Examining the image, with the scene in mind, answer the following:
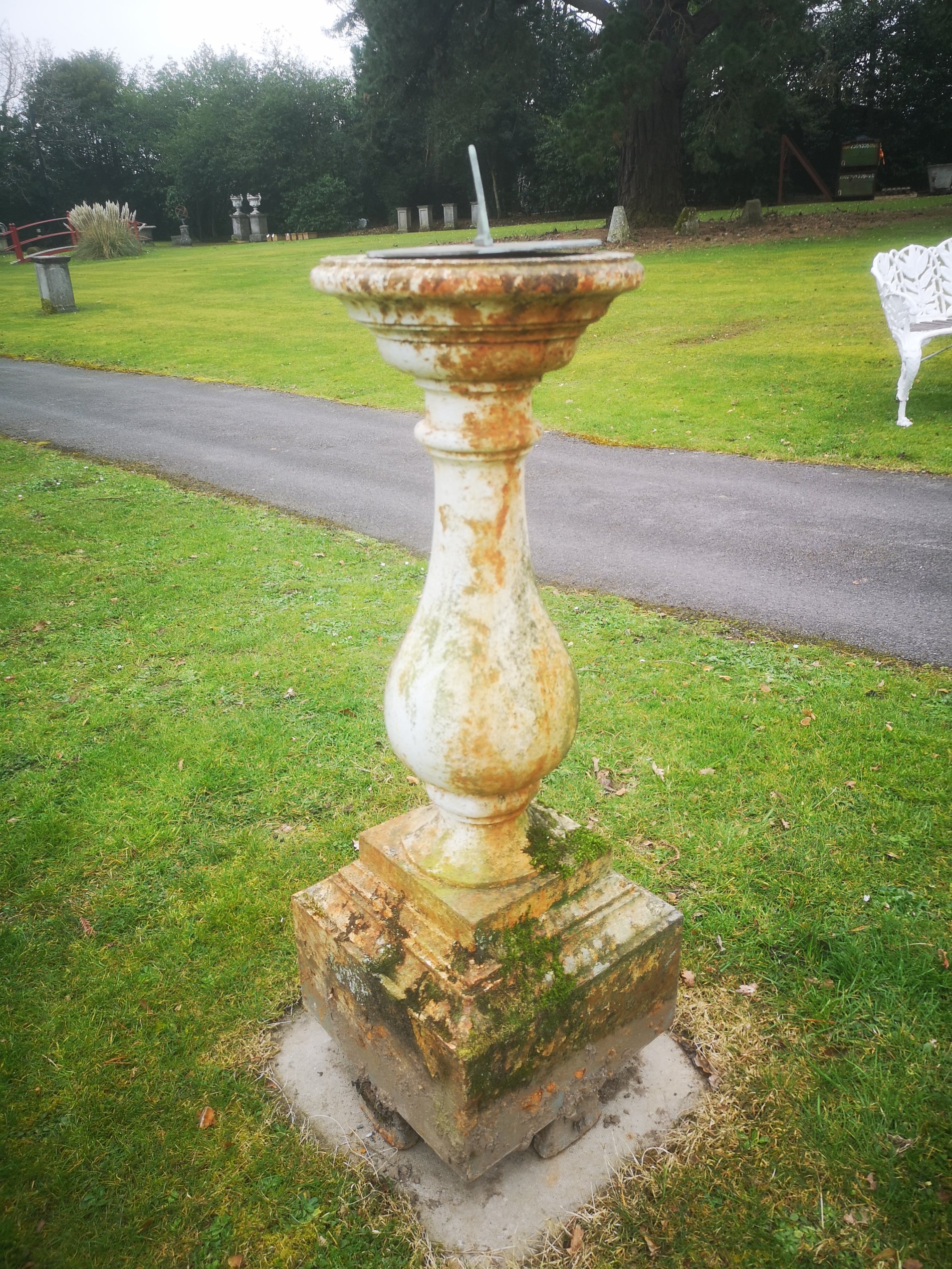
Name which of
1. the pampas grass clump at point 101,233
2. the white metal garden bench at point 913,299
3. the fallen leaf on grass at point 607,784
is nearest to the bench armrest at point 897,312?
the white metal garden bench at point 913,299

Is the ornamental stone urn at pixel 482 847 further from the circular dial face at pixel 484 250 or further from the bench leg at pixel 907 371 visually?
the bench leg at pixel 907 371

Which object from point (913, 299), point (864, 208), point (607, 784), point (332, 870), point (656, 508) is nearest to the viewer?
point (332, 870)

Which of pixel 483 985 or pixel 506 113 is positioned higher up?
pixel 506 113

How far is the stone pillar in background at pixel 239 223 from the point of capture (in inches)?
1741

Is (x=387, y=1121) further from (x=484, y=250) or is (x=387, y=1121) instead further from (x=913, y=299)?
(x=913, y=299)

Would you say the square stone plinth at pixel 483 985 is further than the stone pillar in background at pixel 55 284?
No

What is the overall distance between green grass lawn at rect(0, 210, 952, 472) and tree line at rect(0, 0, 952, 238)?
3.95 m

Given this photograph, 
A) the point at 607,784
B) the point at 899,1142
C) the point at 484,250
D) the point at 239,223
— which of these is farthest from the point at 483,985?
the point at 239,223

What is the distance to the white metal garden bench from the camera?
8.32 meters

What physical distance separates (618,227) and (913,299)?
14896 mm

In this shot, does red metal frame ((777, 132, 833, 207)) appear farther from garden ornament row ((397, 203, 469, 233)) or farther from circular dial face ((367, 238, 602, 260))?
circular dial face ((367, 238, 602, 260))

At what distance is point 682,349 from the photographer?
41.5 ft

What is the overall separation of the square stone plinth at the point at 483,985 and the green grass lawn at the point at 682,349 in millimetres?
6590

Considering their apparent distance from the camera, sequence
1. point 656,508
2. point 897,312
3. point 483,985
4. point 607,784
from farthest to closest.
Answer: point 897,312 < point 656,508 < point 607,784 < point 483,985
